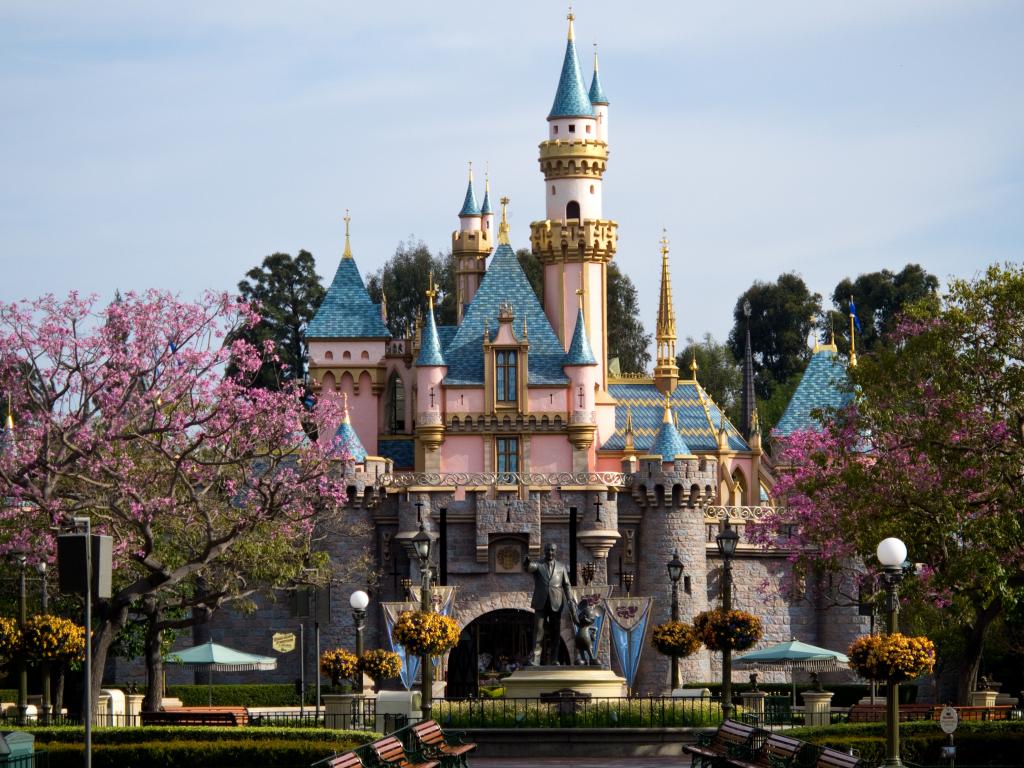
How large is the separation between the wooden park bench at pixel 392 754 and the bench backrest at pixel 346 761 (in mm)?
1475

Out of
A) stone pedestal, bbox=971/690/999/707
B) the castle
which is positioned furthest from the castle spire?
stone pedestal, bbox=971/690/999/707

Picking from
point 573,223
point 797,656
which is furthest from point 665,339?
point 797,656

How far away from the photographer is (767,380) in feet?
370

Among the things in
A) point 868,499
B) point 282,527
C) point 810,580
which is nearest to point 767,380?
point 810,580

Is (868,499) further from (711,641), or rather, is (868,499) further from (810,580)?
(810,580)

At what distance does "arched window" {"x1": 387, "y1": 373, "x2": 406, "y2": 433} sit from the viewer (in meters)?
76.6

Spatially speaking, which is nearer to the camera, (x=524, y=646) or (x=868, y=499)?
(x=868, y=499)

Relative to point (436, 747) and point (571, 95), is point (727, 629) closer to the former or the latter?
point (436, 747)

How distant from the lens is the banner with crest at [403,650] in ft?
204

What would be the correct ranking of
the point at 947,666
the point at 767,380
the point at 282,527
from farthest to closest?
the point at 767,380 < the point at 947,666 < the point at 282,527

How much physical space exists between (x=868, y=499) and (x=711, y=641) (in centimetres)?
407

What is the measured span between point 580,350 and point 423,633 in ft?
106

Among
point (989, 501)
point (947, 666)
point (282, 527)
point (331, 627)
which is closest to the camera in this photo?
point (989, 501)

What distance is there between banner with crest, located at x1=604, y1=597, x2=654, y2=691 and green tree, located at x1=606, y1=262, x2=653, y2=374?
40.9m
